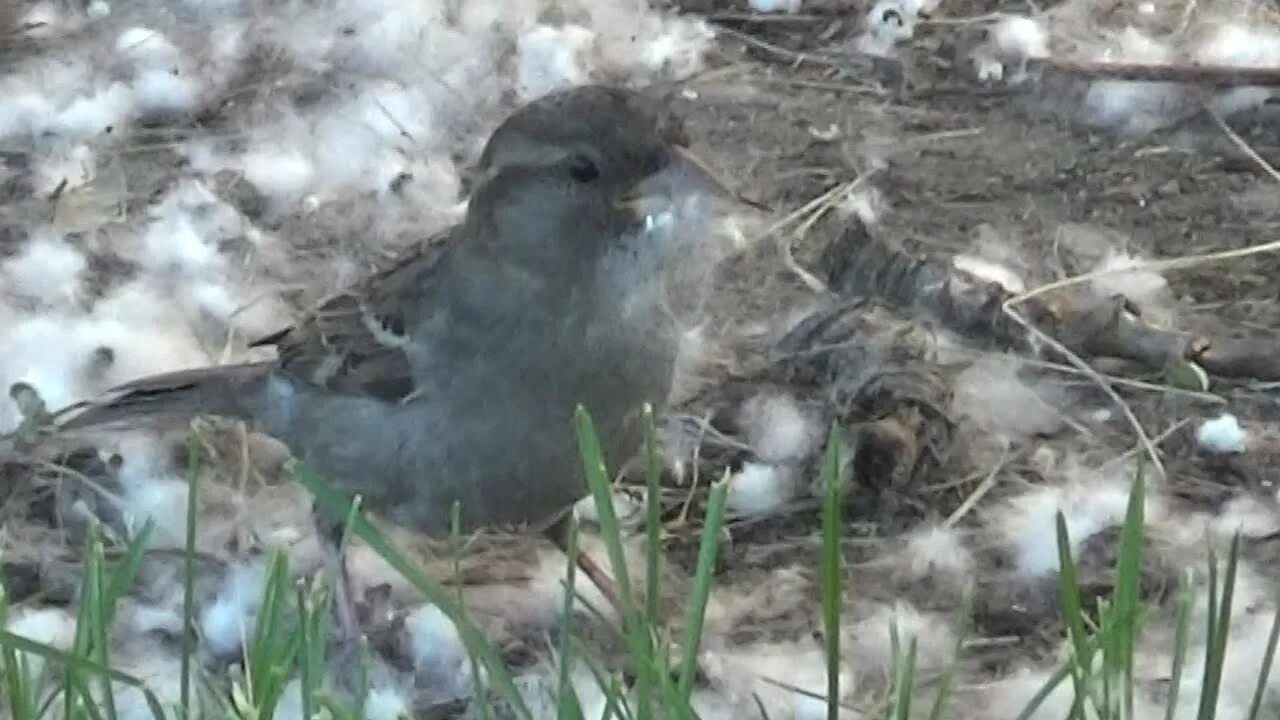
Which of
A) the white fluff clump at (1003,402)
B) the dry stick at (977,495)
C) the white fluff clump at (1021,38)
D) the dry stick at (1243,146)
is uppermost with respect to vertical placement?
the white fluff clump at (1021,38)

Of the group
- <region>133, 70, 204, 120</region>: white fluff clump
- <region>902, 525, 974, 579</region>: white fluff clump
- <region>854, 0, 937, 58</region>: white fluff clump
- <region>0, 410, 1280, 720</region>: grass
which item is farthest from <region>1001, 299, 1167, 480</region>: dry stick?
<region>133, 70, 204, 120</region>: white fluff clump

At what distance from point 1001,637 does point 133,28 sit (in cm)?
170

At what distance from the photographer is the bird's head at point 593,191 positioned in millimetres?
2094

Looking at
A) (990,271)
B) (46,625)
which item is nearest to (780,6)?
(990,271)

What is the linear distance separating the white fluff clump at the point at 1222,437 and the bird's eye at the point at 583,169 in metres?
0.80

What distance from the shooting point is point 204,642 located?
220 cm

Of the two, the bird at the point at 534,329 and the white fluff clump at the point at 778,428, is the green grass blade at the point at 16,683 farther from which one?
the white fluff clump at the point at 778,428

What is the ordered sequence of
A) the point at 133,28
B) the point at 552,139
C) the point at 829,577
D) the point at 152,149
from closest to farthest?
1. the point at 829,577
2. the point at 552,139
3. the point at 152,149
4. the point at 133,28

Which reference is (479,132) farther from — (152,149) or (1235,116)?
(1235,116)

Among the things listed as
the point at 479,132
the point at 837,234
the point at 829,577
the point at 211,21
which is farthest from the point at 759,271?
the point at 829,577

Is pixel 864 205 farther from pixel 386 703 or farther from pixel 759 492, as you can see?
pixel 386 703

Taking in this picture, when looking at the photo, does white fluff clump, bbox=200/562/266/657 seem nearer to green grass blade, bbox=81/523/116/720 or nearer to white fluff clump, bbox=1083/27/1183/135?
green grass blade, bbox=81/523/116/720

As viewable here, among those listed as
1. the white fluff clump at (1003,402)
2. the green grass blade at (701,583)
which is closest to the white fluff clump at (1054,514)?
the white fluff clump at (1003,402)

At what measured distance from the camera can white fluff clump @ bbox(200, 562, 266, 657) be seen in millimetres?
2201
